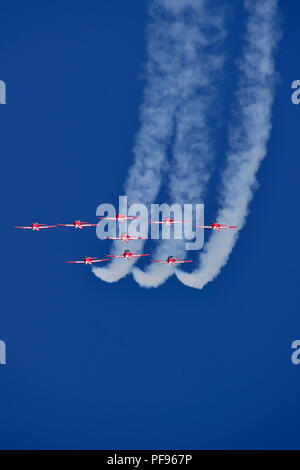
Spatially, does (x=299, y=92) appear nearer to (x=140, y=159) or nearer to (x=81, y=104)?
(x=140, y=159)

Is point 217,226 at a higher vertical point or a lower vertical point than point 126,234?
lower

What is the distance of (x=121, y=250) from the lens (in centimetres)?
3434

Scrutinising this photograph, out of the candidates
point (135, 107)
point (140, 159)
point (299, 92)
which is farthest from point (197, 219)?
point (299, 92)

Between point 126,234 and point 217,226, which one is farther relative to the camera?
point 126,234
